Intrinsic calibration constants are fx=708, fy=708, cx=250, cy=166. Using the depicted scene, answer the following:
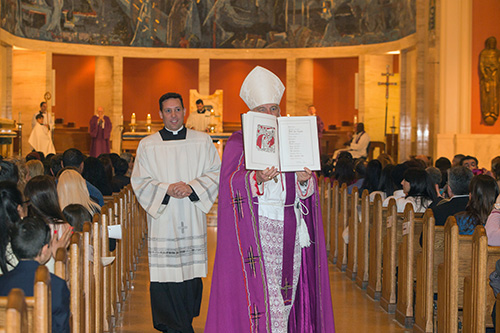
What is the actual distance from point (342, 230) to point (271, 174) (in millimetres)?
5189

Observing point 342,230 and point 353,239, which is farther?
point 342,230

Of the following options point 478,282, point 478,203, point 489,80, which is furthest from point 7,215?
point 489,80

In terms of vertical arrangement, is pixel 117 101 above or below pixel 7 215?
above

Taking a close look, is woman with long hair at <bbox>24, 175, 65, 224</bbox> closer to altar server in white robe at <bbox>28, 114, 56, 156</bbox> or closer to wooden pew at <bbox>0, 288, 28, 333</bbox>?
wooden pew at <bbox>0, 288, 28, 333</bbox>

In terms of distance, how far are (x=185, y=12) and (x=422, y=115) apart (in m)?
9.56

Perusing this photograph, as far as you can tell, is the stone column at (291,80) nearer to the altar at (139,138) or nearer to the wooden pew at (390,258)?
the altar at (139,138)

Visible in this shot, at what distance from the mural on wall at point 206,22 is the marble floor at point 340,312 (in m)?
15.7

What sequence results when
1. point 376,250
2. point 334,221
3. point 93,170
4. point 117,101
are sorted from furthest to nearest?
point 117,101
point 334,221
point 93,170
point 376,250

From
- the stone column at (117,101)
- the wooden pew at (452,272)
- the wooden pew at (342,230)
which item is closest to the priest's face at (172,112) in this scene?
the wooden pew at (452,272)

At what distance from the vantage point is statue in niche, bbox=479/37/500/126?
1689 cm

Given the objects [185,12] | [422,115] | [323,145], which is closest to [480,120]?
[422,115]

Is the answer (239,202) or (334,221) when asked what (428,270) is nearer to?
(239,202)

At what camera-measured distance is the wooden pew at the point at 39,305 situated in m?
2.91

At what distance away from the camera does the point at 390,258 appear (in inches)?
268
